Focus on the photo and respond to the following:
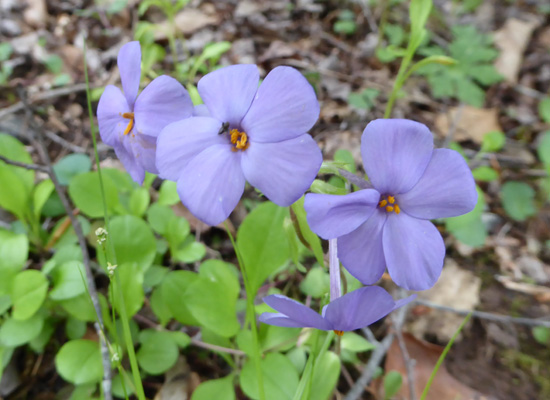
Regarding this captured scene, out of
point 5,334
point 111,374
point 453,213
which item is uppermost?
point 453,213

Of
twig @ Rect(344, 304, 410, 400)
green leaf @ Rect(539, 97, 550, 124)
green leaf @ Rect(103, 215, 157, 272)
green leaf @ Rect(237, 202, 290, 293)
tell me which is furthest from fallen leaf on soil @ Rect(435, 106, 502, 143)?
green leaf @ Rect(103, 215, 157, 272)

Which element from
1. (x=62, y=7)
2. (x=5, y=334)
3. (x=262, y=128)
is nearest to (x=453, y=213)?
(x=262, y=128)

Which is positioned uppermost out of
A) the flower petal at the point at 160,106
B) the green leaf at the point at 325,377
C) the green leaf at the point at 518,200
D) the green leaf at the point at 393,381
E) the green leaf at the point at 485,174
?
the flower petal at the point at 160,106

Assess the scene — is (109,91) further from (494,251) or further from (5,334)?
(494,251)

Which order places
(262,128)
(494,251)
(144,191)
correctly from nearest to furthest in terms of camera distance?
(262,128) < (144,191) < (494,251)

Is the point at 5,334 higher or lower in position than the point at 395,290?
higher

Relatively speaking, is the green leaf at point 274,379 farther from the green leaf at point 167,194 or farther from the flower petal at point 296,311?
the green leaf at point 167,194

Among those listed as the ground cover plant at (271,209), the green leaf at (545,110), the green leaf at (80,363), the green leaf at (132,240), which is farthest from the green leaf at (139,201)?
the green leaf at (545,110)
